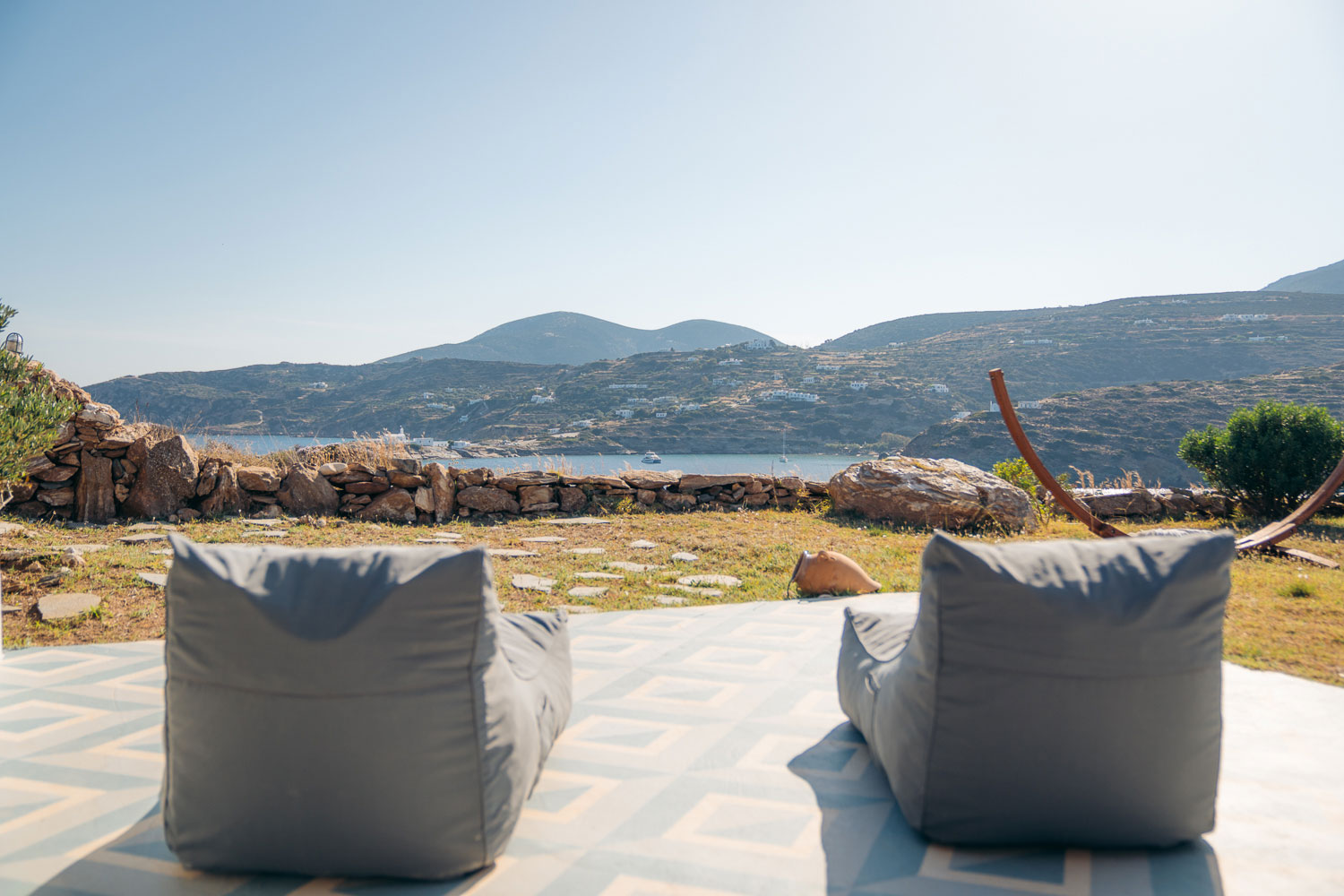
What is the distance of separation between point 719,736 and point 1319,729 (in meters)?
2.09

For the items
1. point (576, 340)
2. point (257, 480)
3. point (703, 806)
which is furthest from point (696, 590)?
point (576, 340)

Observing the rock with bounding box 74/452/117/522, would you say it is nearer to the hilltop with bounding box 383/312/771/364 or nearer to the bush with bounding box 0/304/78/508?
the bush with bounding box 0/304/78/508

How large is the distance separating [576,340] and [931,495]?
48313mm

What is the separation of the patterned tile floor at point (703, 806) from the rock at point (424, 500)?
4.80m

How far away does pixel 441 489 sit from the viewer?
799 cm

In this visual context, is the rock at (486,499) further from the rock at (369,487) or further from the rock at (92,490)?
the rock at (92,490)

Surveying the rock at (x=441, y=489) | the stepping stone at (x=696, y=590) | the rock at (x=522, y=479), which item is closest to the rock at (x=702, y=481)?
the rock at (x=522, y=479)

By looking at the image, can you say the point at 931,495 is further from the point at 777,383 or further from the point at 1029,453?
the point at 777,383

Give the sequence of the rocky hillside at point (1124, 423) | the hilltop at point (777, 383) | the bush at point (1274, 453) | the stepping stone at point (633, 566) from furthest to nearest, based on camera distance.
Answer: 1. the hilltop at point (777, 383)
2. the rocky hillside at point (1124, 423)
3. the bush at point (1274, 453)
4. the stepping stone at point (633, 566)

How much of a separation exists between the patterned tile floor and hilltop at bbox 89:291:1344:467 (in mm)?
15726

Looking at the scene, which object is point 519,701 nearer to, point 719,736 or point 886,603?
point 719,736

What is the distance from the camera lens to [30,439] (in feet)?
14.8

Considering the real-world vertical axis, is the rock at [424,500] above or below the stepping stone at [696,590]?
above

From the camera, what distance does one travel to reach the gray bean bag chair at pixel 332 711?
4.62ft
